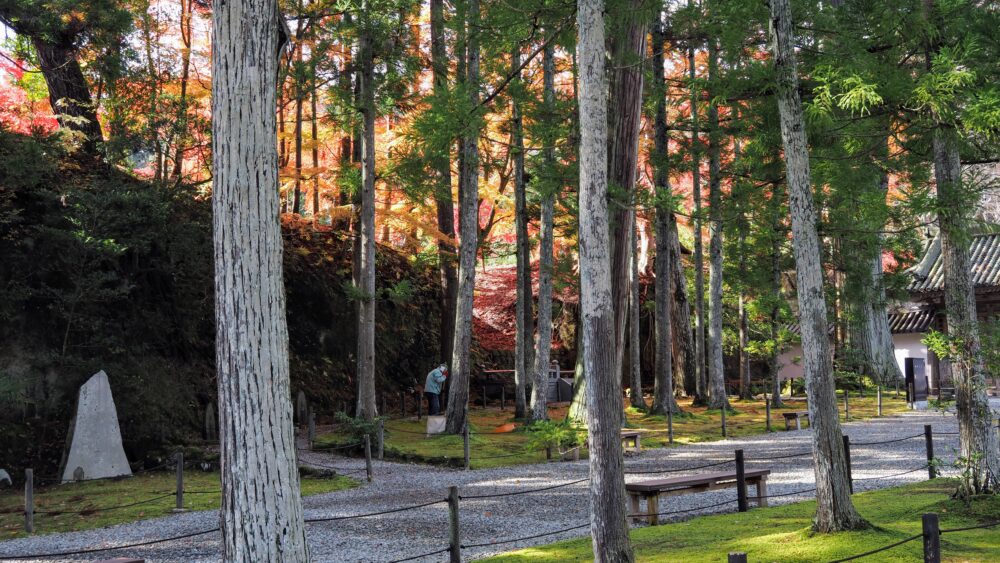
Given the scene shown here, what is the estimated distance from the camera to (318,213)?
23.8 m

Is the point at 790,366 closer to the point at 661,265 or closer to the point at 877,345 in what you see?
the point at 877,345

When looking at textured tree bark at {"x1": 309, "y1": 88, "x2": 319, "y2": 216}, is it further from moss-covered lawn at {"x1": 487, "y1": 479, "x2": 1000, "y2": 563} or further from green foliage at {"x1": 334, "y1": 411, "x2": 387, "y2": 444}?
moss-covered lawn at {"x1": 487, "y1": 479, "x2": 1000, "y2": 563}

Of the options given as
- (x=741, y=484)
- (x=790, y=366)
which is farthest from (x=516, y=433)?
(x=790, y=366)

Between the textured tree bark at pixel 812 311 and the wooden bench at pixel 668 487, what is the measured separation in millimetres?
2092

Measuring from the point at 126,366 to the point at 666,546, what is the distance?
11.7 metres

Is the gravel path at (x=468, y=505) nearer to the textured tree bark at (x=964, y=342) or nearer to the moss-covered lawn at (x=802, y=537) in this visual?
the textured tree bark at (x=964, y=342)

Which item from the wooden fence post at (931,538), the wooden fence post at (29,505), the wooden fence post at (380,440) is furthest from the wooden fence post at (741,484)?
the wooden fence post at (29,505)

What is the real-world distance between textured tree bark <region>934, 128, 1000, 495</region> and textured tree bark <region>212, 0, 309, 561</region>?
6.66 metres

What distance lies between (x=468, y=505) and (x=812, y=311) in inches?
219

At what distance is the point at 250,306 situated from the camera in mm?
5332

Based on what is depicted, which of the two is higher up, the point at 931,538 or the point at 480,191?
the point at 480,191

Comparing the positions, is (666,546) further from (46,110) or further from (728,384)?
(728,384)

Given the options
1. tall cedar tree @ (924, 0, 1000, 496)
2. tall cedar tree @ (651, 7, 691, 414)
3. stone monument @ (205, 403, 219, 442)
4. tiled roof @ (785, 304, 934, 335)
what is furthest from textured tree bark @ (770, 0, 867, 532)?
tiled roof @ (785, 304, 934, 335)

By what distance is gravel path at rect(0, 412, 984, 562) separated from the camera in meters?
8.63
